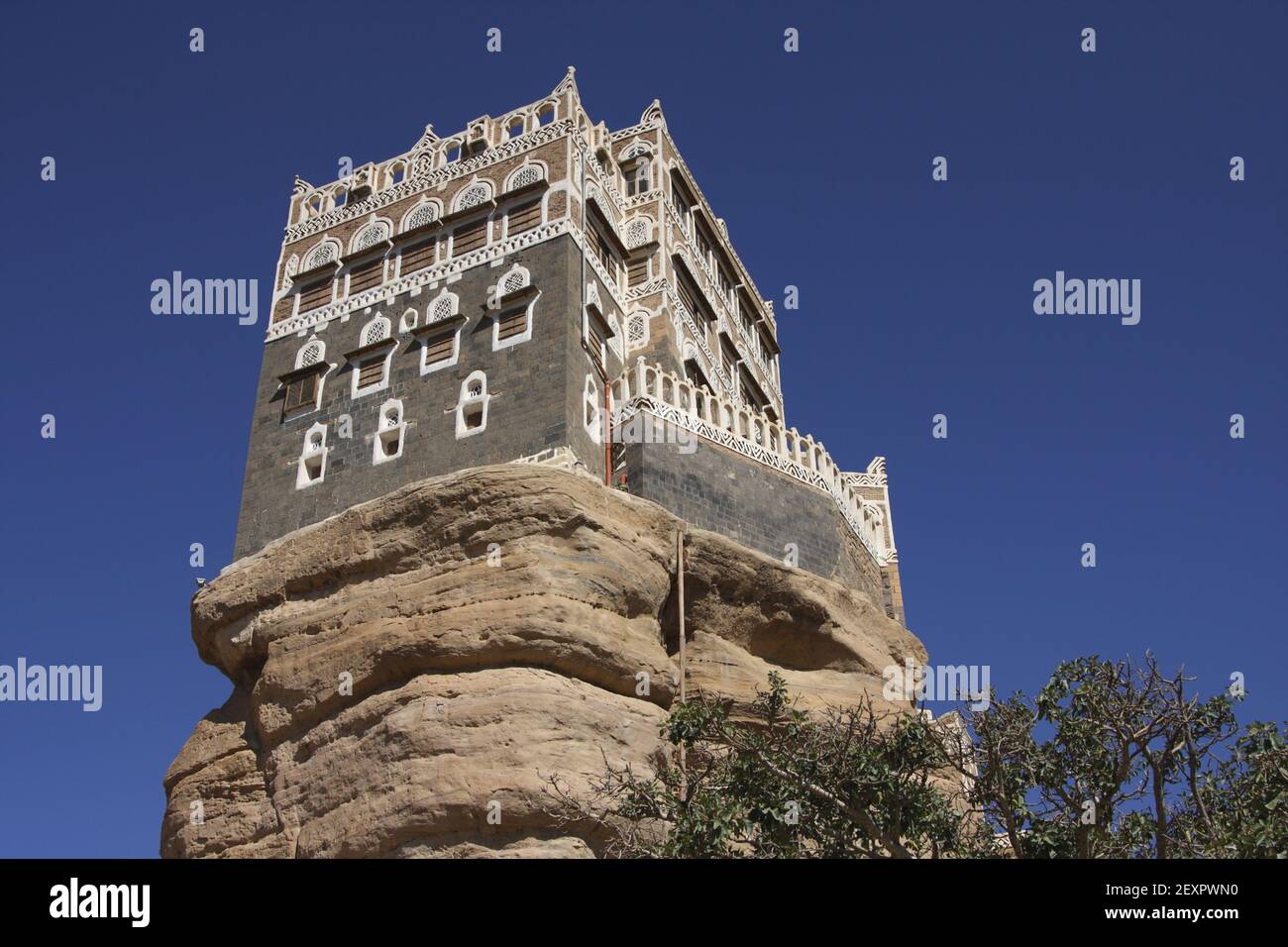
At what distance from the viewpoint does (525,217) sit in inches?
992

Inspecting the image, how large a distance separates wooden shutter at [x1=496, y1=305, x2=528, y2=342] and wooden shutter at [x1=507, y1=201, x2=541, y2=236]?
2135 mm

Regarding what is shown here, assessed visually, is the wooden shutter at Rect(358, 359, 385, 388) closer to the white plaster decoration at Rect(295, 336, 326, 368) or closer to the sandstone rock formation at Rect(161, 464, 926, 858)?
the white plaster decoration at Rect(295, 336, 326, 368)

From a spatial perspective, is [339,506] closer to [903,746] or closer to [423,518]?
[423,518]

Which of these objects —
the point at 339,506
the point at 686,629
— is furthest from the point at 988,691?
the point at 339,506

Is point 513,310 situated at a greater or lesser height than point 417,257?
lesser

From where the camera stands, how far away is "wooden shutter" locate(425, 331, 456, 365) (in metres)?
23.8

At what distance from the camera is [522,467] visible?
776 inches

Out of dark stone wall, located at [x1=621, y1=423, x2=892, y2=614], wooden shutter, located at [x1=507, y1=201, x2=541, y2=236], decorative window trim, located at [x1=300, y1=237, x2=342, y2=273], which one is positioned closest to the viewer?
dark stone wall, located at [x1=621, y1=423, x2=892, y2=614]

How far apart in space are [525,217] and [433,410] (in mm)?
4454

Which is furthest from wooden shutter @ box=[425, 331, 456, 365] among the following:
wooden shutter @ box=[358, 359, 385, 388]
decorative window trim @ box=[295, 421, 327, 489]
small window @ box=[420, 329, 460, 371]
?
decorative window trim @ box=[295, 421, 327, 489]

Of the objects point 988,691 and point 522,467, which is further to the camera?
point 522,467

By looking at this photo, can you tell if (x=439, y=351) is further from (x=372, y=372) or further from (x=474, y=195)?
(x=474, y=195)

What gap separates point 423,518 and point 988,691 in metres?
9.00

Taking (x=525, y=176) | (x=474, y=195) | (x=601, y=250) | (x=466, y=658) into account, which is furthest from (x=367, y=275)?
(x=466, y=658)
